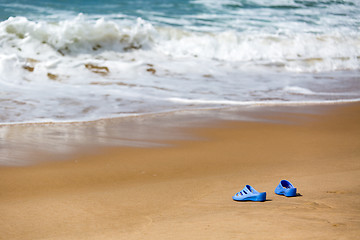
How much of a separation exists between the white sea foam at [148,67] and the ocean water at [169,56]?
0.02 meters

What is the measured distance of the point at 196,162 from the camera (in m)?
3.72

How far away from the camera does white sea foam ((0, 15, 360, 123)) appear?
235 inches

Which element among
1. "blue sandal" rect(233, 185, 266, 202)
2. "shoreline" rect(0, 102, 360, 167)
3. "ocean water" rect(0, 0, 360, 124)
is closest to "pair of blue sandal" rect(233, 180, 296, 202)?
"blue sandal" rect(233, 185, 266, 202)

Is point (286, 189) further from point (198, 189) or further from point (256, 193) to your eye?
point (198, 189)

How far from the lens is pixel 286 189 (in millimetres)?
2762

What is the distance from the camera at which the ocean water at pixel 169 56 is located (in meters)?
6.15

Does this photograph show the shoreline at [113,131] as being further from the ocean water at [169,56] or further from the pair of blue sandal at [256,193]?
the pair of blue sandal at [256,193]

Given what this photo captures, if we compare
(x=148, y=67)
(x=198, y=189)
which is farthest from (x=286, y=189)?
(x=148, y=67)

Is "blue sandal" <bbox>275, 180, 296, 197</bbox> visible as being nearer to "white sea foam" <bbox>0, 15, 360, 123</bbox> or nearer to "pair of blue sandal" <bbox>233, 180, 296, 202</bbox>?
"pair of blue sandal" <bbox>233, 180, 296, 202</bbox>

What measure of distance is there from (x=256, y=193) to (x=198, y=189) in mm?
468

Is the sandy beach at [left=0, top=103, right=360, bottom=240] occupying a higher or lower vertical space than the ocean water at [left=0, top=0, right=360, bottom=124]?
lower

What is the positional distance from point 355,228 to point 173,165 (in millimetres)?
1755

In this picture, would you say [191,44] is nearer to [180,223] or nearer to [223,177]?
[223,177]

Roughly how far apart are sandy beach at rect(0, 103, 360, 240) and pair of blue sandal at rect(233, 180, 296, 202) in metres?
0.04
